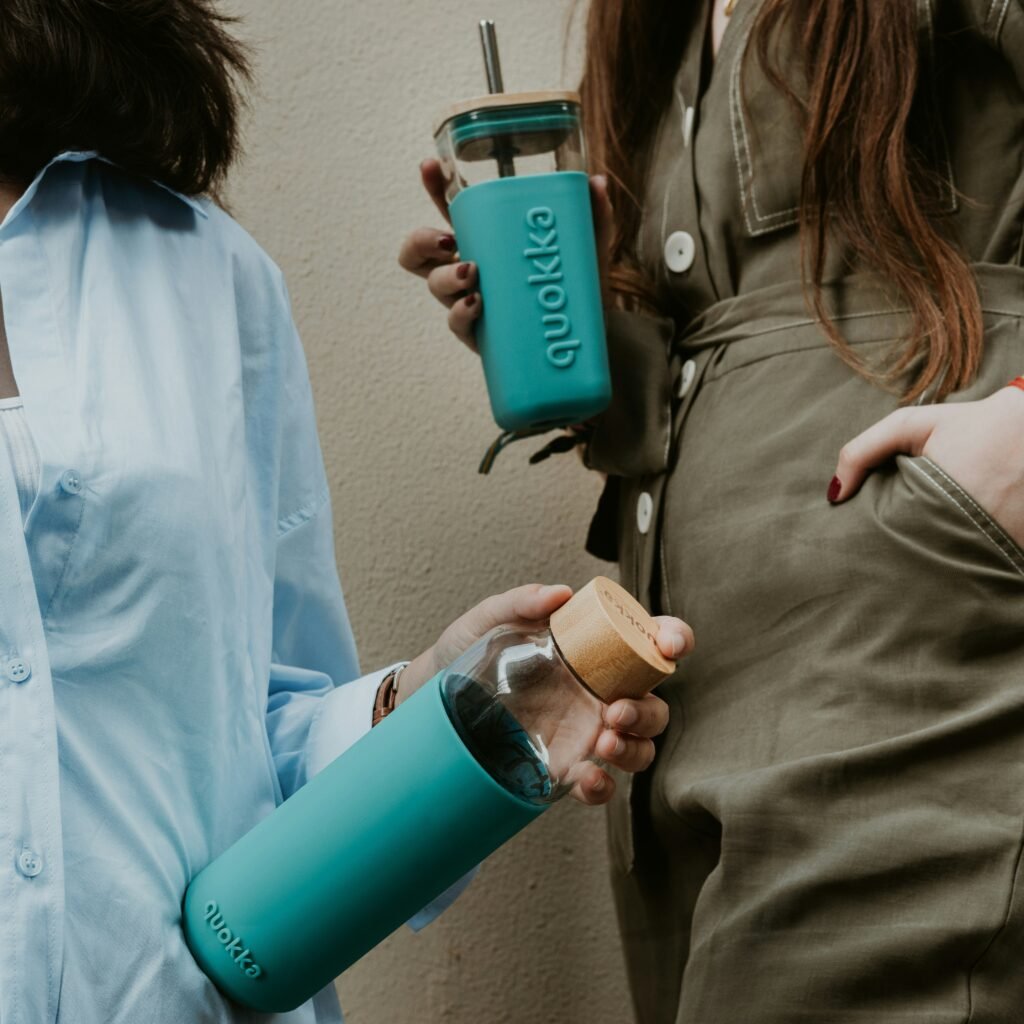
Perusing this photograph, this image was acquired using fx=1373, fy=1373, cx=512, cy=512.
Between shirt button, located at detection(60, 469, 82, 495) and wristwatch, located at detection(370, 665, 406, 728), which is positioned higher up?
shirt button, located at detection(60, 469, 82, 495)

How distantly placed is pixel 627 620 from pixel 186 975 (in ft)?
0.95

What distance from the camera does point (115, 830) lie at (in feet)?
2.31

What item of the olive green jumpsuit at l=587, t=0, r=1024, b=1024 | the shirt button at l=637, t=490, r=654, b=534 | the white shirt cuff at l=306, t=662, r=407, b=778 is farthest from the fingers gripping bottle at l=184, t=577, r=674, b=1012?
the shirt button at l=637, t=490, r=654, b=534

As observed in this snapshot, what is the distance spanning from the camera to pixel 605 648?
661mm

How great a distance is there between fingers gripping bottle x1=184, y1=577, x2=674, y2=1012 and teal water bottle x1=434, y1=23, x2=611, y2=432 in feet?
1.06

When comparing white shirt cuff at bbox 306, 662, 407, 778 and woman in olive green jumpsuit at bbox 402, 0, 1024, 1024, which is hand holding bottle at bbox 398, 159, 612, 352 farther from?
white shirt cuff at bbox 306, 662, 407, 778

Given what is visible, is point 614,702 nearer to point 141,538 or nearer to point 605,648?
point 605,648

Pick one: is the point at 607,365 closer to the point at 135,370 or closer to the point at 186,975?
the point at 135,370

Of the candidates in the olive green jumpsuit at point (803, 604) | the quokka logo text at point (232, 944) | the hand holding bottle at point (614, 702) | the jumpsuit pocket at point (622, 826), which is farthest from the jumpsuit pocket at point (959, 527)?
the quokka logo text at point (232, 944)

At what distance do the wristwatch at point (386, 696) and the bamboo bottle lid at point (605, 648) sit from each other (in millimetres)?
194

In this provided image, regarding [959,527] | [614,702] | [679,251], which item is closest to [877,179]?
[679,251]

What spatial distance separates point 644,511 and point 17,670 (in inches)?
21.2

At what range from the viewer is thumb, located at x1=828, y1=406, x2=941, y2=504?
885 mm

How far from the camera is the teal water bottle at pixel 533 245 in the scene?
0.99 meters
